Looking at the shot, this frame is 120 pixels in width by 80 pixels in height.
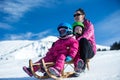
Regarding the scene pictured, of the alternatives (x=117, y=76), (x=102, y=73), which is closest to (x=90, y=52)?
(x=102, y=73)

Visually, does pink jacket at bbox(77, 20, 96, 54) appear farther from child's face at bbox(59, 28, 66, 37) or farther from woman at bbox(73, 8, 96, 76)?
child's face at bbox(59, 28, 66, 37)

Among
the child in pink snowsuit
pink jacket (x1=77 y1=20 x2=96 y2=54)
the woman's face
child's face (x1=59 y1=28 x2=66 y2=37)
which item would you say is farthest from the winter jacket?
→ the woman's face

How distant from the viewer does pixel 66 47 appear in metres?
6.52

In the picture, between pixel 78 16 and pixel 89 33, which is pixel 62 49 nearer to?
pixel 89 33

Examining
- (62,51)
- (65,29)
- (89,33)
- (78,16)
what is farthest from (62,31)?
(78,16)

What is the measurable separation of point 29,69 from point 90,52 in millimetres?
1301

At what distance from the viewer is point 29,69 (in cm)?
631

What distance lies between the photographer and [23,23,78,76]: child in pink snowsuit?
6.18 metres

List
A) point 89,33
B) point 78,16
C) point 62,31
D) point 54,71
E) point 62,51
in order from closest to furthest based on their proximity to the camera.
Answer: point 54,71 < point 62,51 < point 62,31 < point 89,33 < point 78,16

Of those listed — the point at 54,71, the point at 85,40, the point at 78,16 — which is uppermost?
the point at 78,16

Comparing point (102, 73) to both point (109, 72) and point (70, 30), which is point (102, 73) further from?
point (70, 30)

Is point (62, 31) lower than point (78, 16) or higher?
lower

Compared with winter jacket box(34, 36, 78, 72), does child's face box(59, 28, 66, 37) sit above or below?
above

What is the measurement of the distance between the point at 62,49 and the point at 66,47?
0.29 ft
